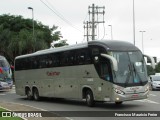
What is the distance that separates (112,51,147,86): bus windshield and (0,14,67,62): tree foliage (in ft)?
146

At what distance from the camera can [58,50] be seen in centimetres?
2534

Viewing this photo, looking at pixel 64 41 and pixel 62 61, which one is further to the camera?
pixel 64 41

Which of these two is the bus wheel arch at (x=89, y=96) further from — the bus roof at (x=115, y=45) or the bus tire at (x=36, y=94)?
the bus tire at (x=36, y=94)

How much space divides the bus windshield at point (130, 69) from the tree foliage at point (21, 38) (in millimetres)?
44373

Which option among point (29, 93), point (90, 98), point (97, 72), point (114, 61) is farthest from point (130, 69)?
point (29, 93)

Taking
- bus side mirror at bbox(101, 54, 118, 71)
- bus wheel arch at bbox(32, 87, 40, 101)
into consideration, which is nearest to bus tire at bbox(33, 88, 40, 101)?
bus wheel arch at bbox(32, 87, 40, 101)

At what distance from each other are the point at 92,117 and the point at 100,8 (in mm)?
49338

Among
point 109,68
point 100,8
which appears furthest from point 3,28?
point 109,68

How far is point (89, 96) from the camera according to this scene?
22203 mm

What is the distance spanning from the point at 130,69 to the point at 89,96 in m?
2.84

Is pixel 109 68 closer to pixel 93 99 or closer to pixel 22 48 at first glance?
pixel 93 99

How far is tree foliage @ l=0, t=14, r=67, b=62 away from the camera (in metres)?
65.4

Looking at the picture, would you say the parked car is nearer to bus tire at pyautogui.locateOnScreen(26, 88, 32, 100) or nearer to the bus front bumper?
bus tire at pyautogui.locateOnScreen(26, 88, 32, 100)

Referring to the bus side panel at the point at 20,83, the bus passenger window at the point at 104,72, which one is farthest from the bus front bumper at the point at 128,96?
the bus side panel at the point at 20,83
